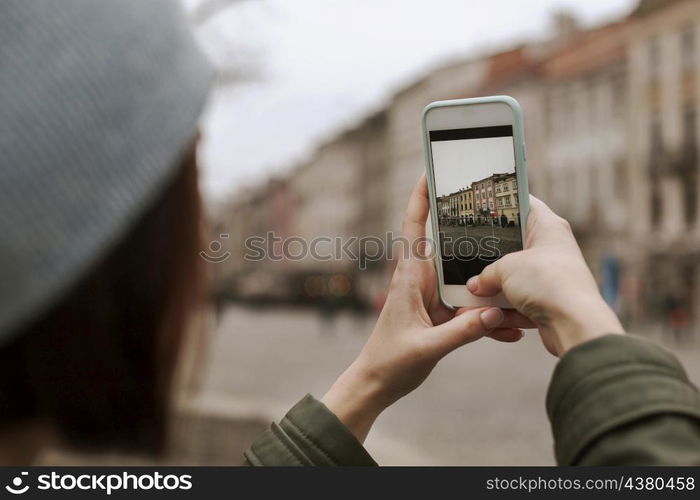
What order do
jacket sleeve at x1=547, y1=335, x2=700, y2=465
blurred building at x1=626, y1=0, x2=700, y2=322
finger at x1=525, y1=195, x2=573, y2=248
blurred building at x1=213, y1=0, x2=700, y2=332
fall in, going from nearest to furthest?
jacket sleeve at x1=547, y1=335, x2=700, y2=465, finger at x1=525, y1=195, x2=573, y2=248, blurred building at x1=213, y1=0, x2=700, y2=332, blurred building at x1=626, y1=0, x2=700, y2=322

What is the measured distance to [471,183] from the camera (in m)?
0.81

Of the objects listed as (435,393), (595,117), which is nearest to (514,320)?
(435,393)

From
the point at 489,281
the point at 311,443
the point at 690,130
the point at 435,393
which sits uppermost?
the point at 489,281

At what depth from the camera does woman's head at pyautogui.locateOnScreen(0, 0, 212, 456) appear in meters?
0.44

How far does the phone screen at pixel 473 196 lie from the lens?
79cm

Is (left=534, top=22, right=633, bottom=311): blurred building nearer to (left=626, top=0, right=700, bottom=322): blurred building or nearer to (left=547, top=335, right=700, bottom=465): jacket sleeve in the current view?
(left=626, top=0, right=700, bottom=322): blurred building

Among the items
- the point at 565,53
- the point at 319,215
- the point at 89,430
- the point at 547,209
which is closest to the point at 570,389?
the point at 547,209

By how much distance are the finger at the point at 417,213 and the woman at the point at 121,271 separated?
153 mm

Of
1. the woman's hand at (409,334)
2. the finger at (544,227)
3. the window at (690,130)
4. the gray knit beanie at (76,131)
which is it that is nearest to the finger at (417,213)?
the woman's hand at (409,334)

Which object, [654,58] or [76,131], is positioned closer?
[76,131]

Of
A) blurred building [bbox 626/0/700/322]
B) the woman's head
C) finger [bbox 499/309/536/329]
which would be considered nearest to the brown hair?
the woman's head

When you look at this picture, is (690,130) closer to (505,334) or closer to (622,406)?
(505,334)

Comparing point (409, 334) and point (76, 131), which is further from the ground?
point (76, 131)

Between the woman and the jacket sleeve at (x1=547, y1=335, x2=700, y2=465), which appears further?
the jacket sleeve at (x1=547, y1=335, x2=700, y2=465)
